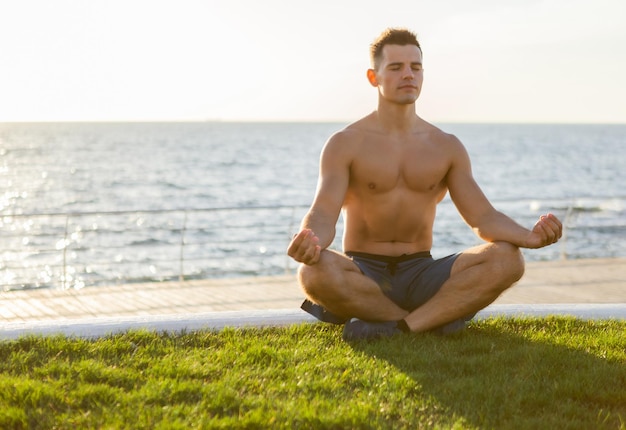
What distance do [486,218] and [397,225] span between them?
548mm

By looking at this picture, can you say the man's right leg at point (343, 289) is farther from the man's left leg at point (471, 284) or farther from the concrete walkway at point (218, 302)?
the concrete walkway at point (218, 302)

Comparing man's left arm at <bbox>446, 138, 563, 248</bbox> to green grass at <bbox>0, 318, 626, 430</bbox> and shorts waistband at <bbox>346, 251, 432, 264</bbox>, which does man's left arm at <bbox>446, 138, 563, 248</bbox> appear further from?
green grass at <bbox>0, 318, 626, 430</bbox>

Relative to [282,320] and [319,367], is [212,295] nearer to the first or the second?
[282,320]

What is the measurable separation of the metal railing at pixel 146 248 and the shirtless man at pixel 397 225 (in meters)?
9.43

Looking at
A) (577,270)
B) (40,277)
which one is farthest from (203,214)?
(577,270)

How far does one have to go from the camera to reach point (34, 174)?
54.6 m

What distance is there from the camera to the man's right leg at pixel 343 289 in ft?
16.1

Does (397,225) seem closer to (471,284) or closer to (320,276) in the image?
(471,284)

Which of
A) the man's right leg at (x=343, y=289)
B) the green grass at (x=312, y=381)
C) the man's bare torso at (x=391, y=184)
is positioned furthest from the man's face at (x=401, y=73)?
the green grass at (x=312, y=381)

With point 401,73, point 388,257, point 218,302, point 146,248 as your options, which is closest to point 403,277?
point 388,257

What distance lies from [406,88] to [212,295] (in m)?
3.75

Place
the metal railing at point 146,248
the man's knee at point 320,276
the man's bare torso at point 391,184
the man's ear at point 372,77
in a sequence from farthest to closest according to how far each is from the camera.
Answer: the metal railing at point 146,248 → the man's ear at point 372,77 → the man's bare torso at point 391,184 → the man's knee at point 320,276

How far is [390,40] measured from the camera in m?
5.30

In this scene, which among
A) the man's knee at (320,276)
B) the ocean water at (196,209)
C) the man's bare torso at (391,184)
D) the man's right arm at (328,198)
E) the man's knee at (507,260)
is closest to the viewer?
the man's right arm at (328,198)
